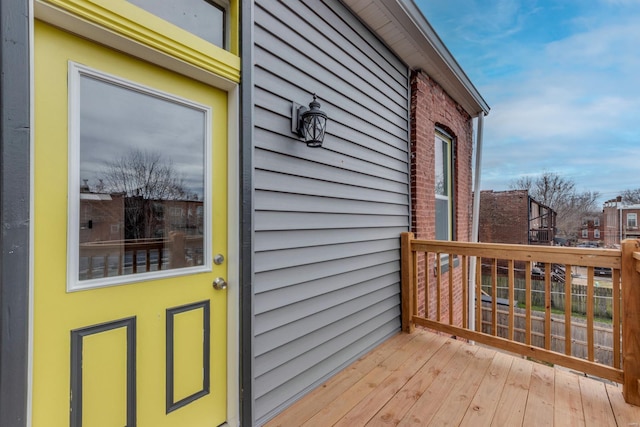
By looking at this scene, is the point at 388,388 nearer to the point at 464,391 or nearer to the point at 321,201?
the point at 464,391

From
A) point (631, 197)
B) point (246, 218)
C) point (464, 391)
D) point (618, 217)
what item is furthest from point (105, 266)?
point (631, 197)

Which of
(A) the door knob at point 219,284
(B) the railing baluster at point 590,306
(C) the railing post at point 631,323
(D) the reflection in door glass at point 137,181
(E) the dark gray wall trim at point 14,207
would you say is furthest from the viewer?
(B) the railing baluster at point 590,306

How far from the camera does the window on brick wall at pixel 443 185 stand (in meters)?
4.11

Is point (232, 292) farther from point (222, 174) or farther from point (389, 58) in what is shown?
point (389, 58)

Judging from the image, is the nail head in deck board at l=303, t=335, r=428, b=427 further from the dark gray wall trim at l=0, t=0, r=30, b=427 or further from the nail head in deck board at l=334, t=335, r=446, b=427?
the dark gray wall trim at l=0, t=0, r=30, b=427

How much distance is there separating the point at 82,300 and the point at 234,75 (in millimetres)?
1254

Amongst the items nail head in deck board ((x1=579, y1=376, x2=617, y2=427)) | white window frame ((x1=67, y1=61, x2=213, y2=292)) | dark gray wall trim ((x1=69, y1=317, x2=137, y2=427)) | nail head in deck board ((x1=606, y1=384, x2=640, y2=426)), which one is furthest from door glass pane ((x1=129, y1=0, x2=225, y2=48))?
nail head in deck board ((x1=606, y1=384, x2=640, y2=426))

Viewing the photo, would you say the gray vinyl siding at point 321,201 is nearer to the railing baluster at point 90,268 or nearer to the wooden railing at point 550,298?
the wooden railing at point 550,298

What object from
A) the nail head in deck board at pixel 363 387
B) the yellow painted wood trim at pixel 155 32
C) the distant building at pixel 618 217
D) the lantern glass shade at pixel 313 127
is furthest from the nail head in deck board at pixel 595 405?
the distant building at pixel 618 217

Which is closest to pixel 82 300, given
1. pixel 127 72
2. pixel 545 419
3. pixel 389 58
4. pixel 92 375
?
pixel 92 375

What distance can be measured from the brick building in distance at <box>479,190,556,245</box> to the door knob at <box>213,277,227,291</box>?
15.7 meters

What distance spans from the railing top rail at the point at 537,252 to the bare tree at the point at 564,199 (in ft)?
57.8

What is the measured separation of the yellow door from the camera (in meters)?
1.08

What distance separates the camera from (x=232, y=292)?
1.61 m
